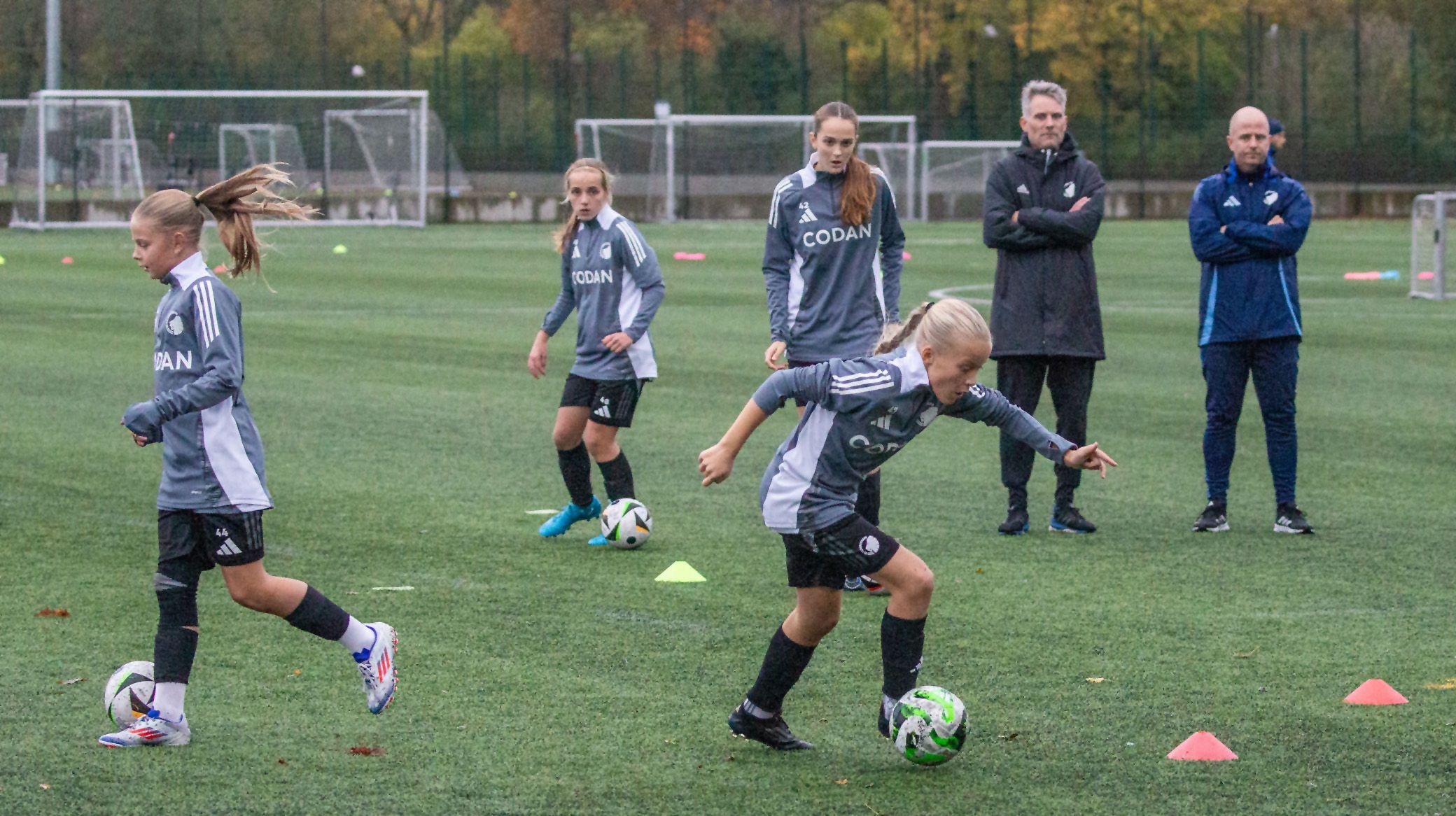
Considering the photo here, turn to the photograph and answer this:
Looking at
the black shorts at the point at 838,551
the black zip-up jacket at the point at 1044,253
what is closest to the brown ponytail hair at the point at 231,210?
the black shorts at the point at 838,551

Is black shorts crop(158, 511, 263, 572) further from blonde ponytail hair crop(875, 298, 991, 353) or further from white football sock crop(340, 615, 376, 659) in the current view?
blonde ponytail hair crop(875, 298, 991, 353)

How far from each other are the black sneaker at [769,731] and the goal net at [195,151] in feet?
101

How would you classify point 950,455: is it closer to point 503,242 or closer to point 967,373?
point 967,373

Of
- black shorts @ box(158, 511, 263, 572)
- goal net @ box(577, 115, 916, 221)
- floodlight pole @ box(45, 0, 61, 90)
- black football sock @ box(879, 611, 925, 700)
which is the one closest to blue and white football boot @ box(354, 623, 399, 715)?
black shorts @ box(158, 511, 263, 572)

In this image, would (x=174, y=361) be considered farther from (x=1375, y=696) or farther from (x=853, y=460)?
(x=1375, y=696)

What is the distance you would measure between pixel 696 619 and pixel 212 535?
83.2 inches

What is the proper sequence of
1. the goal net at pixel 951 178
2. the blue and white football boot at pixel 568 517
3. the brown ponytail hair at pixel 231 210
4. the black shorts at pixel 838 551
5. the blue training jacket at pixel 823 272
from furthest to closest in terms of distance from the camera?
1. the goal net at pixel 951 178
2. the blue and white football boot at pixel 568 517
3. the blue training jacket at pixel 823 272
4. the brown ponytail hair at pixel 231 210
5. the black shorts at pixel 838 551

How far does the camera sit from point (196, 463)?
5.28m

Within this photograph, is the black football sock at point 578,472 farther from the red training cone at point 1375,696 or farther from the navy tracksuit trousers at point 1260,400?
the red training cone at point 1375,696

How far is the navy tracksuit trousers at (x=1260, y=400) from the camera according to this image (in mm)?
8781

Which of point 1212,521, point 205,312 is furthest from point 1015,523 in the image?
point 205,312

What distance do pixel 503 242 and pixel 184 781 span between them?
29.2 m

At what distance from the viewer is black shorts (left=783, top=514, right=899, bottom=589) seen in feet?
16.5

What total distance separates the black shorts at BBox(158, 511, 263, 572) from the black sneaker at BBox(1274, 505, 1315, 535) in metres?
5.15
